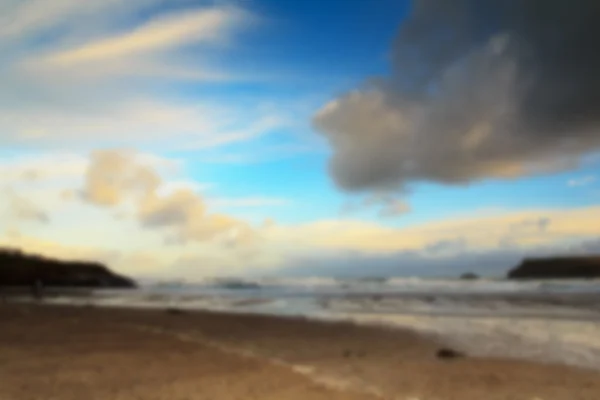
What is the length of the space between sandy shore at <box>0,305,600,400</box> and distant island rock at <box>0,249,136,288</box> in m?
62.9

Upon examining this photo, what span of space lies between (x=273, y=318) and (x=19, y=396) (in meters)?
16.3

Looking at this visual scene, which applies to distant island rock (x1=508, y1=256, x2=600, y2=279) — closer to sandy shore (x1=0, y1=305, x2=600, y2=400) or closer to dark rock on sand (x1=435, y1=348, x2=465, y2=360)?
sandy shore (x1=0, y1=305, x2=600, y2=400)

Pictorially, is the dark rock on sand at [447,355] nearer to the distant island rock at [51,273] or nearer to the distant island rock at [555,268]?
the distant island rock at [51,273]

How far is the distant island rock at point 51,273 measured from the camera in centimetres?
7488

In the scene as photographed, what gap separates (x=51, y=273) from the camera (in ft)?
273

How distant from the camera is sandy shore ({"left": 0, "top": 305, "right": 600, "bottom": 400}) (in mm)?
9062

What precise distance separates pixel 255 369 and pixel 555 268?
93157 mm

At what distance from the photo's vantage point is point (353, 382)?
Answer: 400 inches

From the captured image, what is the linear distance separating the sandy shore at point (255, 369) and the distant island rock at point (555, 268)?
8162 cm

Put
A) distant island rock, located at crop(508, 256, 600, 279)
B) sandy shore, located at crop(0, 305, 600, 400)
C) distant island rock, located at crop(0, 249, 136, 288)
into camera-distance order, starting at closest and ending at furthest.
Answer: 1. sandy shore, located at crop(0, 305, 600, 400)
2. distant island rock, located at crop(0, 249, 136, 288)
3. distant island rock, located at crop(508, 256, 600, 279)

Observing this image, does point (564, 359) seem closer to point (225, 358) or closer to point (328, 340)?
point (328, 340)

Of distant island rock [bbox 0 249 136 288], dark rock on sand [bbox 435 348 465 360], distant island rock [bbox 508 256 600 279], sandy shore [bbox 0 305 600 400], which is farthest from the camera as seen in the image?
distant island rock [bbox 508 256 600 279]

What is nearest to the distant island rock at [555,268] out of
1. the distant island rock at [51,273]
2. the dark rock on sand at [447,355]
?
the distant island rock at [51,273]

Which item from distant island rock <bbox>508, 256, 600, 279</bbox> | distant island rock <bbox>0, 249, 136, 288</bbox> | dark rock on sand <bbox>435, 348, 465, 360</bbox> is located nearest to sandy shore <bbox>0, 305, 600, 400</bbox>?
dark rock on sand <bbox>435, 348, 465, 360</bbox>
